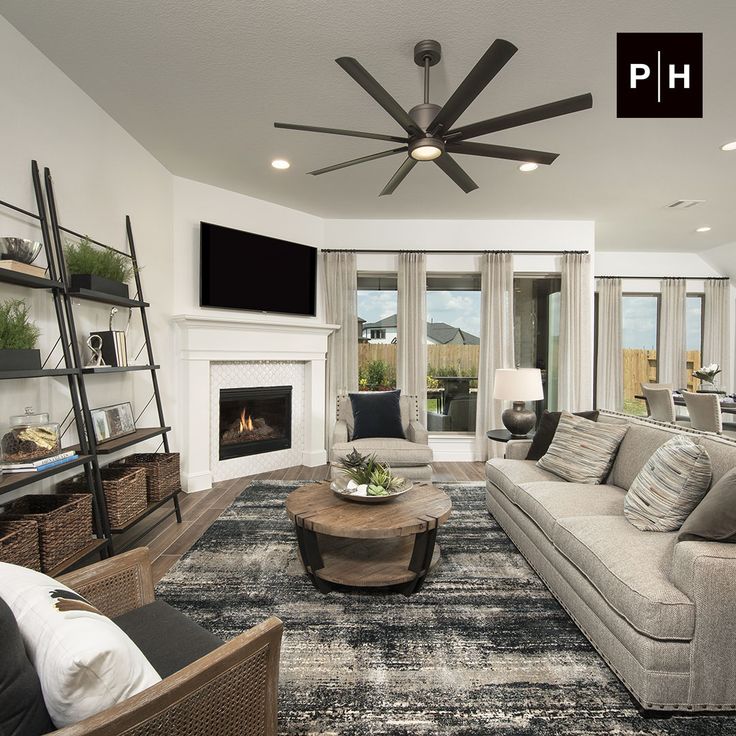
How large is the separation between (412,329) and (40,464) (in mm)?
4040

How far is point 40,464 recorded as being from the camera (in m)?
2.21

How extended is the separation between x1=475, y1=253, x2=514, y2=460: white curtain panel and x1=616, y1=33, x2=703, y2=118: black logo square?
8.16 ft

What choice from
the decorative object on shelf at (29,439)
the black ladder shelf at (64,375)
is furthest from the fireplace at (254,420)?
the decorative object on shelf at (29,439)

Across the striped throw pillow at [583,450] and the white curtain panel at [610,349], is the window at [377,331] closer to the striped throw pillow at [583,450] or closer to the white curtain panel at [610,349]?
the striped throw pillow at [583,450]

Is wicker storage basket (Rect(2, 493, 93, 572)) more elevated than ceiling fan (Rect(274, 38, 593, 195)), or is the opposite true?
ceiling fan (Rect(274, 38, 593, 195))

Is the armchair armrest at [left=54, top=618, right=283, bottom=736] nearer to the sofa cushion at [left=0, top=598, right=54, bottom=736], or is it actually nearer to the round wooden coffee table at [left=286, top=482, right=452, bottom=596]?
the sofa cushion at [left=0, top=598, right=54, bottom=736]

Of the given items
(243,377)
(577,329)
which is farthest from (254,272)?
(577,329)

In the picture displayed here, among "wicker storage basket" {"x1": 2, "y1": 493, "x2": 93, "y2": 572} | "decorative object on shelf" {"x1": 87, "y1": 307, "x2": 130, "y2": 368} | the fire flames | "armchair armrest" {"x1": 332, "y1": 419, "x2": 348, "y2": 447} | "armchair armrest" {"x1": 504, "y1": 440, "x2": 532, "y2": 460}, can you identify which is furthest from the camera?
the fire flames

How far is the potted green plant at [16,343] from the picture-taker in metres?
2.08

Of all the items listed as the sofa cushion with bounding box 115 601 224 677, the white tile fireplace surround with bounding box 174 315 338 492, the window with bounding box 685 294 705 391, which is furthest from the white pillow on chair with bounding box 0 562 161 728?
the window with bounding box 685 294 705 391

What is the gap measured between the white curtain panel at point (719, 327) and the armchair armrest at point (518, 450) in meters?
5.28

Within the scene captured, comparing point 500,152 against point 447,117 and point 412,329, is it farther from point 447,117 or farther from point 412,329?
point 412,329

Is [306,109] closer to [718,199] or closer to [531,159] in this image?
[531,159]

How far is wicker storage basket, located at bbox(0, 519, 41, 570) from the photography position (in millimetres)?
1873
